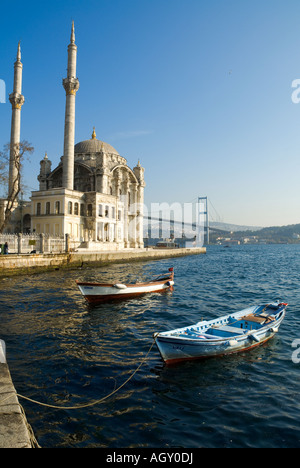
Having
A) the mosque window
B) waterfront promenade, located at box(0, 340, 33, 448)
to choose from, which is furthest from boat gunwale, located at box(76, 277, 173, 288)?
the mosque window

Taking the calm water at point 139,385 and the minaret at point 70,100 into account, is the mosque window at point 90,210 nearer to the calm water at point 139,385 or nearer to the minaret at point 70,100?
the minaret at point 70,100

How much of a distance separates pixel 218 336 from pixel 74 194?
3179 centimetres

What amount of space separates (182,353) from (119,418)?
8.06 feet

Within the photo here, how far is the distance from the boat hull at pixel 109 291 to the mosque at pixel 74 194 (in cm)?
1741

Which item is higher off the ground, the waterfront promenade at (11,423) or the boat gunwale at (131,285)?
the boat gunwale at (131,285)

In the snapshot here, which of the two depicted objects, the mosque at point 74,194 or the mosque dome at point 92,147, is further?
the mosque dome at point 92,147

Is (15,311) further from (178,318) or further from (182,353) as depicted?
(182,353)

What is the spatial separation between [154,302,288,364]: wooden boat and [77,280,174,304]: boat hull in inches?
241

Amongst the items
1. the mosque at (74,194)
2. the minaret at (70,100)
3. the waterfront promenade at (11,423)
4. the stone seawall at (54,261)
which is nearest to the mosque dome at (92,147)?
the mosque at (74,194)

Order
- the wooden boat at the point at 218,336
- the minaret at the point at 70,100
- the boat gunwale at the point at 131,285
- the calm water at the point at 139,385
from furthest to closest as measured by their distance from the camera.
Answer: the minaret at the point at 70,100, the boat gunwale at the point at 131,285, the wooden boat at the point at 218,336, the calm water at the point at 139,385

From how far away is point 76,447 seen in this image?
450 cm

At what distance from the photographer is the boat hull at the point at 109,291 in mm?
13836

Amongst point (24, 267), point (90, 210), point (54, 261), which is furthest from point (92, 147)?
point (24, 267)
